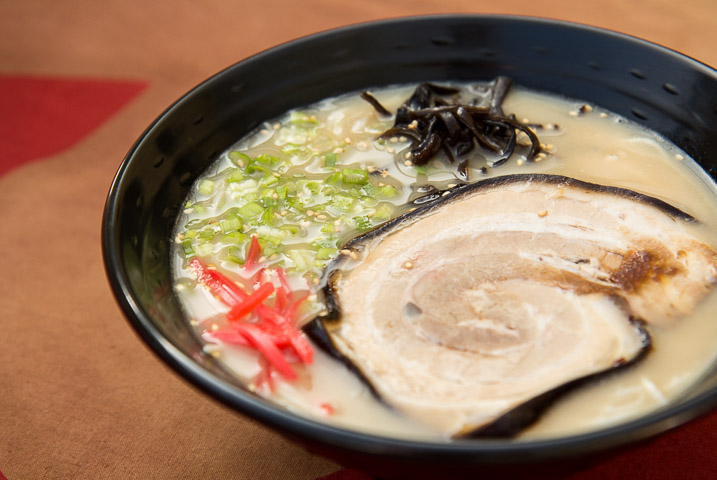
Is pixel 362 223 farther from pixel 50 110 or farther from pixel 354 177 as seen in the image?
pixel 50 110

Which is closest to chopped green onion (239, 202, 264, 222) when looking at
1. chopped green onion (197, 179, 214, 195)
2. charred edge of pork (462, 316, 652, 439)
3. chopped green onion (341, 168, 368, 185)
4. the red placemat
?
chopped green onion (197, 179, 214, 195)

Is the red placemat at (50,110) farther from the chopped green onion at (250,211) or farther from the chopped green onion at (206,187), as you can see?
the chopped green onion at (250,211)

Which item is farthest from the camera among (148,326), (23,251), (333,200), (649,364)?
(23,251)

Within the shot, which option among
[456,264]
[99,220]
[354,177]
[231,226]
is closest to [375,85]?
[354,177]

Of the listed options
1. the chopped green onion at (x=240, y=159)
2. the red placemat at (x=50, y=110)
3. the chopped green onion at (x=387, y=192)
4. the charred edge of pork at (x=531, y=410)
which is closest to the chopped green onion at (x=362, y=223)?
the chopped green onion at (x=387, y=192)

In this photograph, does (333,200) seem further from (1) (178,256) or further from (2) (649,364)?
(2) (649,364)

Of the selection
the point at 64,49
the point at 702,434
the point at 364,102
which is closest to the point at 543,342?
the point at 702,434
